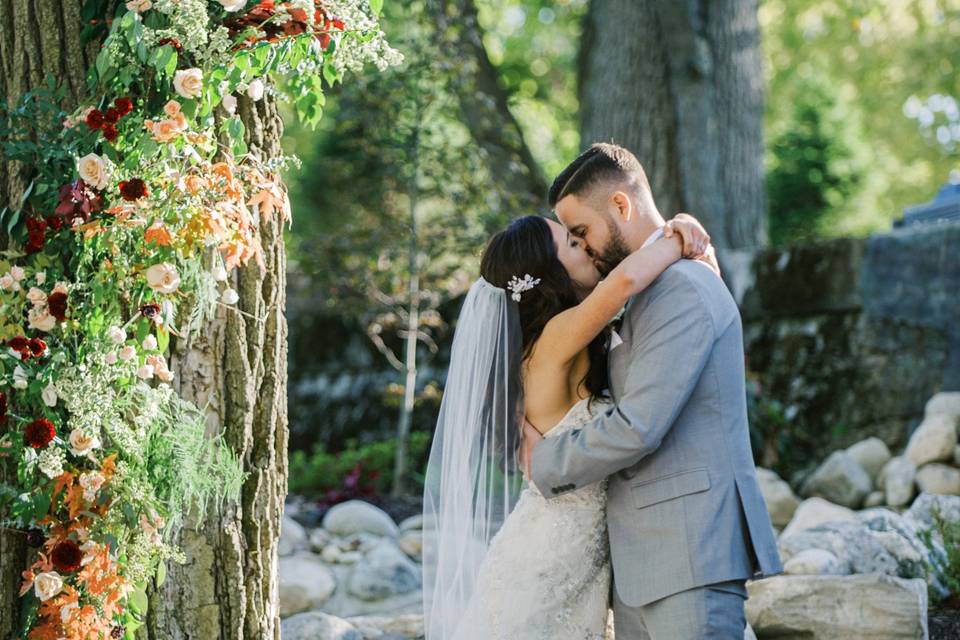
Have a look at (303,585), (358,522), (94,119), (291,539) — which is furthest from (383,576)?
(94,119)

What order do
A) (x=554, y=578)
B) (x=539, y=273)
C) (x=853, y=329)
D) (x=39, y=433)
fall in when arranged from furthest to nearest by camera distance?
(x=853, y=329), (x=539, y=273), (x=554, y=578), (x=39, y=433)

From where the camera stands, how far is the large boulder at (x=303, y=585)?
19.0 ft

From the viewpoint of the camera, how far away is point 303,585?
5848 mm

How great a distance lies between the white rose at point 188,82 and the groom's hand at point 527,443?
60.7 inches

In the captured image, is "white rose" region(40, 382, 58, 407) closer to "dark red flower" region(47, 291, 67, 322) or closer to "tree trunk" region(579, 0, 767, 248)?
"dark red flower" region(47, 291, 67, 322)

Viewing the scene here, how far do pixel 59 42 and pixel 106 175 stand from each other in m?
0.53

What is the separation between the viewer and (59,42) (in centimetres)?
318

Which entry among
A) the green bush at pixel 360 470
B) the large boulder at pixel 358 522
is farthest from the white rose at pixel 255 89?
the green bush at pixel 360 470

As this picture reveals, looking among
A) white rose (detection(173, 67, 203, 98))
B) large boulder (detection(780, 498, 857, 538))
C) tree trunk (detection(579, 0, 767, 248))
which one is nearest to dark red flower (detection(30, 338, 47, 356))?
white rose (detection(173, 67, 203, 98))

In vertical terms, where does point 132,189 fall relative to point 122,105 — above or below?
below

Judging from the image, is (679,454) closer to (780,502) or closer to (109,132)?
(109,132)

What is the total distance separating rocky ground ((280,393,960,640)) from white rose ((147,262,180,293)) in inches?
72.3

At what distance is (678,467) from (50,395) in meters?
1.86

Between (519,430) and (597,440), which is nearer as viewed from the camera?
(597,440)
